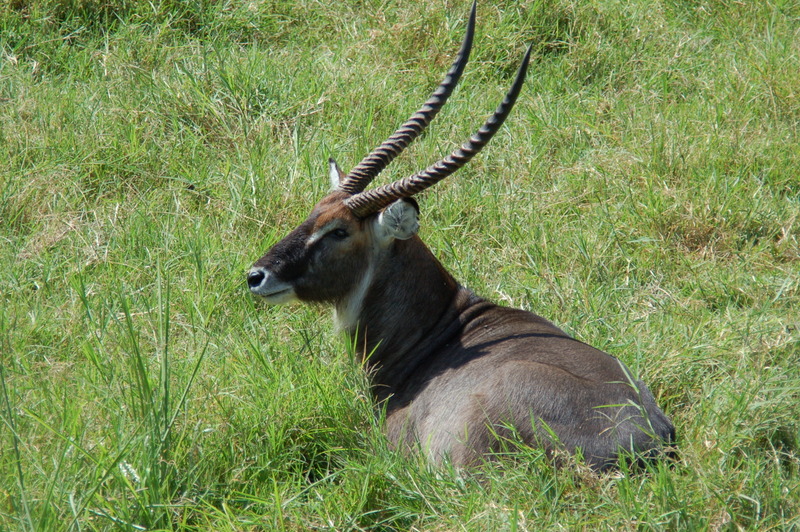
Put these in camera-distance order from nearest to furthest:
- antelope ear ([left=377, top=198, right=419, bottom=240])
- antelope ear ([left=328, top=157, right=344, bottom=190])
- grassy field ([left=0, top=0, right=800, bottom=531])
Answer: grassy field ([left=0, top=0, right=800, bottom=531]) → antelope ear ([left=377, top=198, right=419, bottom=240]) → antelope ear ([left=328, top=157, right=344, bottom=190])

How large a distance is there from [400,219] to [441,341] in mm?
614

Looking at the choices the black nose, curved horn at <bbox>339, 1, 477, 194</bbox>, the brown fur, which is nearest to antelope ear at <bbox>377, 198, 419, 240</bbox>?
the brown fur

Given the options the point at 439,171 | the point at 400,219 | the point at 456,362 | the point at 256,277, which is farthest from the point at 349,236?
the point at 456,362

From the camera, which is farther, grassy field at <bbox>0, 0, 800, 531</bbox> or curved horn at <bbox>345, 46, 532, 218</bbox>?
curved horn at <bbox>345, 46, 532, 218</bbox>

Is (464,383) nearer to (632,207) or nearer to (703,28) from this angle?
(632,207)

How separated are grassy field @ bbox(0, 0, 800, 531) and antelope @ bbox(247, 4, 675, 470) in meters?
0.15

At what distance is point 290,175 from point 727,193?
95.8 inches

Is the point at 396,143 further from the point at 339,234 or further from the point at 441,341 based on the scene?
the point at 441,341

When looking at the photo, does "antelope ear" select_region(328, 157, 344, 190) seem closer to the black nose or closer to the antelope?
the antelope

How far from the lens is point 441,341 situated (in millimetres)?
3943

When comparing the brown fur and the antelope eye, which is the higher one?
the antelope eye

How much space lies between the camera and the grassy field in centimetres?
283

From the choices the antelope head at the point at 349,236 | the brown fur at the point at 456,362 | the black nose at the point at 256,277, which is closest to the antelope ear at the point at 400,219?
the antelope head at the point at 349,236


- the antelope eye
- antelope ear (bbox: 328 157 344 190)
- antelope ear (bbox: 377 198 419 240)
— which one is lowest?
the antelope eye
